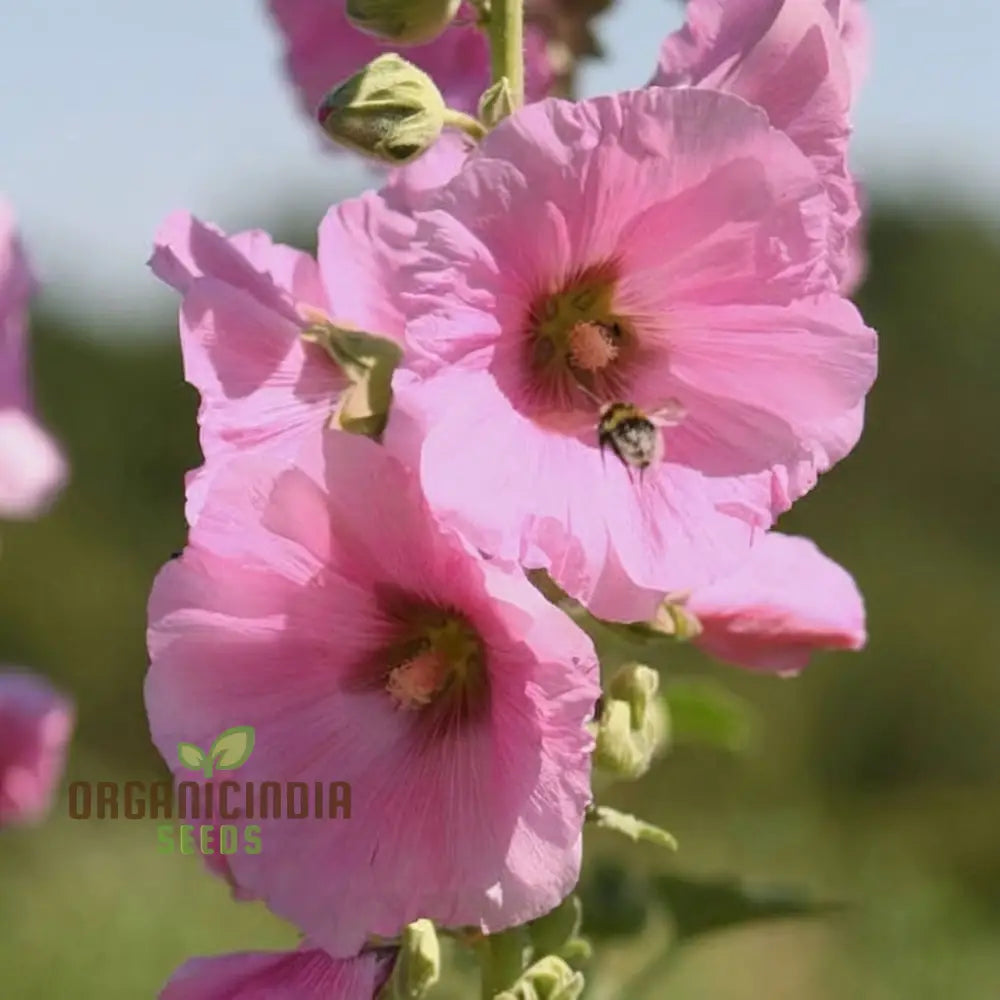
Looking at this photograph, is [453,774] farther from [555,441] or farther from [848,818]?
[848,818]

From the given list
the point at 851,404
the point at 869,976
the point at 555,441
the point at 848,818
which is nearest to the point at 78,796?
the point at 555,441

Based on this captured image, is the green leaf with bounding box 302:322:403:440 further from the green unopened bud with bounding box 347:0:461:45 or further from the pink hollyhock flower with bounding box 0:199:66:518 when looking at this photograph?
the pink hollyhock flower with bounding box 0:199:66:518

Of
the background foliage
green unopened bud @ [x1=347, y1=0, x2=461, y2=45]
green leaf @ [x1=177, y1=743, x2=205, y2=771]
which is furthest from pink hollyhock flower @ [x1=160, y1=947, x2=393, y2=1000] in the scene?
the background foliage

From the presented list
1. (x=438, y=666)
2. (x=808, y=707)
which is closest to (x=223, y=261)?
(x=438, y=666)

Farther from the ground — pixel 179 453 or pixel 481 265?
pixel 481 265

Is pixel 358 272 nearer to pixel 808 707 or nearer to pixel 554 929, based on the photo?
pixel 554 929

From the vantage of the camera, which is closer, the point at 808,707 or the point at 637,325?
the point at 637,325
